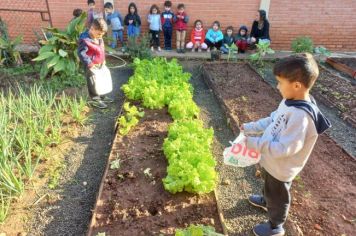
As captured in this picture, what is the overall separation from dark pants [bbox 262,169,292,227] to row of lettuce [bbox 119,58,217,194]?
561 millimetres

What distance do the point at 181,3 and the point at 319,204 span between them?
6.57 meters

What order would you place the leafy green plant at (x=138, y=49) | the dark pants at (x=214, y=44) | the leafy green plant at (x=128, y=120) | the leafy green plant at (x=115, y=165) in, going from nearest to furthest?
the leafy green plant at (x=115, y=165) → the leafy green plant at (x=128, y=120) → the leafy green plant at (x=138, y=49) → the dark pants at (x=214, y=44)

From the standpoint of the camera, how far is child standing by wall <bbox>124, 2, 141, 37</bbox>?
7820mm

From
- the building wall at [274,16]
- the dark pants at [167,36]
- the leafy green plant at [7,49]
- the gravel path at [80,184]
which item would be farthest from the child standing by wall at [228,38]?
the leafy green plant at [7,49]

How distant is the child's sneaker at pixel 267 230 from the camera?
2549 millimetres

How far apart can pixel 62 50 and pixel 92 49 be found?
5.37ft

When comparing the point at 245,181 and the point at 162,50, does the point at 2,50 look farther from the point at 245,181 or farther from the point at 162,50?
the point at 245,181

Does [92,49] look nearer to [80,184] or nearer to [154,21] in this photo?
[80,184]

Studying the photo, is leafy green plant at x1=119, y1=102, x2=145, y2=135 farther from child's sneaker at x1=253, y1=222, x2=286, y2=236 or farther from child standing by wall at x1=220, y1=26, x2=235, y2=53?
child standing by wall at x1=220, y1=26, x2=235, y2=53

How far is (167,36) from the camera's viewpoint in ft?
27.4

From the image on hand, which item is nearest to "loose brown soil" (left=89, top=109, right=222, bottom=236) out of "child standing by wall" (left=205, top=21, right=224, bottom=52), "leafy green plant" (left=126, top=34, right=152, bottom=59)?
"leafy green plant" (left=126, top=34, right=152, bottom=59)

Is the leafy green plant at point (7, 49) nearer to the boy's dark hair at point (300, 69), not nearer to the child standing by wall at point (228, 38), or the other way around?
the child standing by wall at point (228, 38)

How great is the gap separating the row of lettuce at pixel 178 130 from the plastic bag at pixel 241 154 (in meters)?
0.51

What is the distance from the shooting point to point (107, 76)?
4.73 meters
